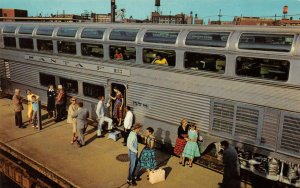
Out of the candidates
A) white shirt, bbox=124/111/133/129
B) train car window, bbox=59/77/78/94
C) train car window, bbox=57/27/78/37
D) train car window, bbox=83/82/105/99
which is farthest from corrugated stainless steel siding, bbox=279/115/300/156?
train car window, bbox=57/27/78/37

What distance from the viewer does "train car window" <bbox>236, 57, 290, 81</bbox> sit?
7387mm

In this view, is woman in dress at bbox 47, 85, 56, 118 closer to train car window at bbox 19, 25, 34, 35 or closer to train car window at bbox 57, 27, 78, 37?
train car window at bbox 57, 27, 78, 37

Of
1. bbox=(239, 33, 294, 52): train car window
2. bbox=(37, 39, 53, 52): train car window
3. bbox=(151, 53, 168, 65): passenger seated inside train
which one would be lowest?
bbox=(151, 53, 168, 65): passenger seated inside train

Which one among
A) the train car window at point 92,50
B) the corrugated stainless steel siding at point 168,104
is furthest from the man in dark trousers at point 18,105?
the corrugated stainless steel siding at point 168,104

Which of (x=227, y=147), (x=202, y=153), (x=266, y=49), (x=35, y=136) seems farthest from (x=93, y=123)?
(x=266, y=49)

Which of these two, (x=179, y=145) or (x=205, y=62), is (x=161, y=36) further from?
(x=179, y=145)

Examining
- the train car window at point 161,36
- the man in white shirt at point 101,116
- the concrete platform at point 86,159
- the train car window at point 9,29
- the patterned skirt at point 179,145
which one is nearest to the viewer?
the concrete platform at point 86,159

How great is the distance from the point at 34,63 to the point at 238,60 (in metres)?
10.7

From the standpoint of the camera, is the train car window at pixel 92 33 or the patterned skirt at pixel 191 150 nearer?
the patterned skirt at pixel 191 150

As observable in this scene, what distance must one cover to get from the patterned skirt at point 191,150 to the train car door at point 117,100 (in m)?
3.34

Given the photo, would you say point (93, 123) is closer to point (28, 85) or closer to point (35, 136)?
point (35, 136)

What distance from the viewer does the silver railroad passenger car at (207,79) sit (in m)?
7.44

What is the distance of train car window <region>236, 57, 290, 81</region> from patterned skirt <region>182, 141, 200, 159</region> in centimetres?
246

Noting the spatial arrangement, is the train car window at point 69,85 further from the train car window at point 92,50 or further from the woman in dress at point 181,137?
the woman in dress at point 181,137
